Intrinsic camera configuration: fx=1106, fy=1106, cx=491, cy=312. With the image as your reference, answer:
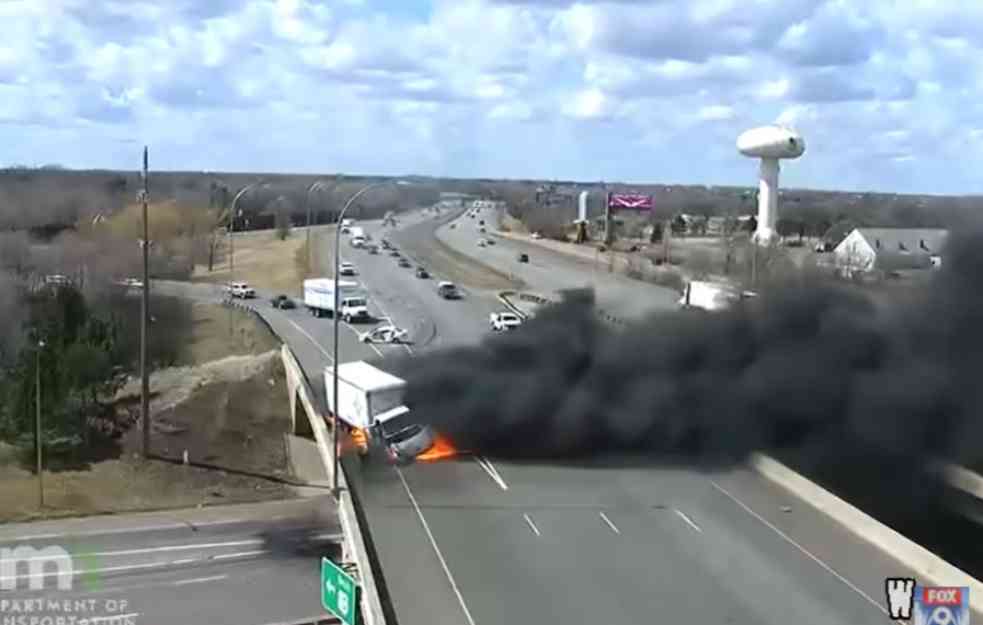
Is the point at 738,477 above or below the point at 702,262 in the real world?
below

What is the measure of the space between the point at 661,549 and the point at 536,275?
48.7m

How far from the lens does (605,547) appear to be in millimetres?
24891

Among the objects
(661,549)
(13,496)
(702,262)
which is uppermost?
(702,262)

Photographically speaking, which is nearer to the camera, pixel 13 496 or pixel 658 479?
pixel 658 479

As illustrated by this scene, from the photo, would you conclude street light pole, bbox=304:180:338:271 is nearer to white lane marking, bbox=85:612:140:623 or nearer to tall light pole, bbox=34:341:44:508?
tall light pole, bbox=34:341:44:508

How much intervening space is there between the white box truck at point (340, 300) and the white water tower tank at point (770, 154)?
140ft

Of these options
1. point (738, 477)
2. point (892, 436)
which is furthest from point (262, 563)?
point (892, 436)

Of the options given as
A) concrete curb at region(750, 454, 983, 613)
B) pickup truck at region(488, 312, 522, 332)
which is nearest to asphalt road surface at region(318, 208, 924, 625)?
concrete curb at region(750, 454, 983, 613)

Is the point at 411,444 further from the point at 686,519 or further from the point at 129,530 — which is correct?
the point at 129,530

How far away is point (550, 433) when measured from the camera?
3125 centimetres

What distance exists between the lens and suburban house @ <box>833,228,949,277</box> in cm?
4172

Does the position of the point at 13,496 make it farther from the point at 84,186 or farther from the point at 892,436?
the point at 84,186

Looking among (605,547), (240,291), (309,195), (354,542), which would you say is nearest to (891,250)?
(309,195)

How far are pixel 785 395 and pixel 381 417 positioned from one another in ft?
38.8
